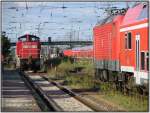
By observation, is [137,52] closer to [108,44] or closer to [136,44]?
[136,44]

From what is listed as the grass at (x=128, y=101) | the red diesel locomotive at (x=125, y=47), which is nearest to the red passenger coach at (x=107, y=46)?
the red diesel locomotive at (x=125, y=47)

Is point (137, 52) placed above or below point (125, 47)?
below

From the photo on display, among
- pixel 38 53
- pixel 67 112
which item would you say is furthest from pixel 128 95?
pixel 38 53

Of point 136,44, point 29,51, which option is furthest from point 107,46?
point 29,51

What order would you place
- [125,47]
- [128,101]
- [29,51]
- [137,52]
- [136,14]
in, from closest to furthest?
[128,101]
[137,52]
[136,14]
[125,47]
[29,51]

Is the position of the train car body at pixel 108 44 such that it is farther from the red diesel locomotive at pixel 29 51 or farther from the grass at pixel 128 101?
the red diesel locomotive at pixel 29 51

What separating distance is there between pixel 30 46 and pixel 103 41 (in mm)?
21577

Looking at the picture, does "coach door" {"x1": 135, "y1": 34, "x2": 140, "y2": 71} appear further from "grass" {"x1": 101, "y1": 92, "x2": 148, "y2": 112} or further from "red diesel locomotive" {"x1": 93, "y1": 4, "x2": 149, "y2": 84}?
"grass" {"x1": 101, "y1": 92, "x2": 148, "y2": 112}

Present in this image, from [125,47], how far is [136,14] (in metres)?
2.04

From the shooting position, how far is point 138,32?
17.6 m

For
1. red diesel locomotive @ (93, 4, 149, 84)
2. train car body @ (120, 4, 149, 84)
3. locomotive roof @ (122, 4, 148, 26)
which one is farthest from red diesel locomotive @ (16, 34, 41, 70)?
locomotive roof @ (122, 4, 148, 26)

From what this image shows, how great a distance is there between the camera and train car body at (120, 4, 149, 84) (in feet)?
55.1

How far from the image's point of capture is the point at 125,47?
20062 mm

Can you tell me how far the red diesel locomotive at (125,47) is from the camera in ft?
56.1
